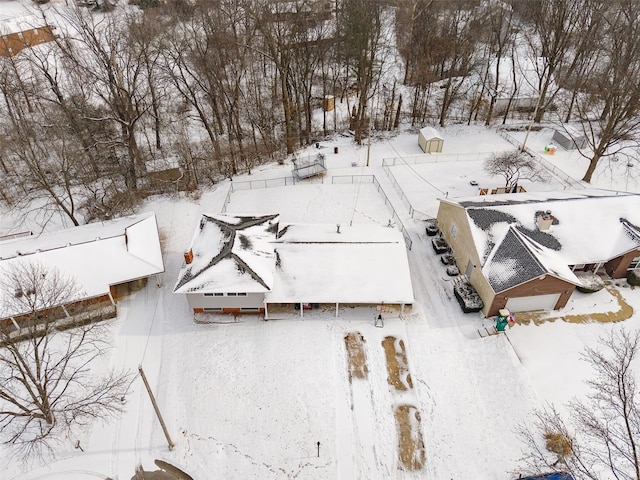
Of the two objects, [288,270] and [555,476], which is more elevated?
[288,270]

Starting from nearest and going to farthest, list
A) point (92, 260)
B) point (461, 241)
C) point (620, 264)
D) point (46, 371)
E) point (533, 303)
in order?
point (46, 371) → point (533, 303) → point (92, 260) → point (620, 264) → point (461, 241)

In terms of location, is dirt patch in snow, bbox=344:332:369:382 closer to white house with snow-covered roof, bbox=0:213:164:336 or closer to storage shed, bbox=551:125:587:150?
white house with snow-covered roof, bbox=0:213:164:336

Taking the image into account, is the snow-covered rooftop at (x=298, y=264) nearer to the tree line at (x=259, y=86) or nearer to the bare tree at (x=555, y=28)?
the tree line at (x=259, y=86)

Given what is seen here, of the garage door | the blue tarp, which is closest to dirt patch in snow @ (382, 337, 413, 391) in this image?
the blue tarp

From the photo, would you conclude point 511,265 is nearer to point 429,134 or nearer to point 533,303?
point 533,303

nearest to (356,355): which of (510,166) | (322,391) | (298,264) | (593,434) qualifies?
(322,391)

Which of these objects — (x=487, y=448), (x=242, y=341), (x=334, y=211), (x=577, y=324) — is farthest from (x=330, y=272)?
(x=577, y=324)
